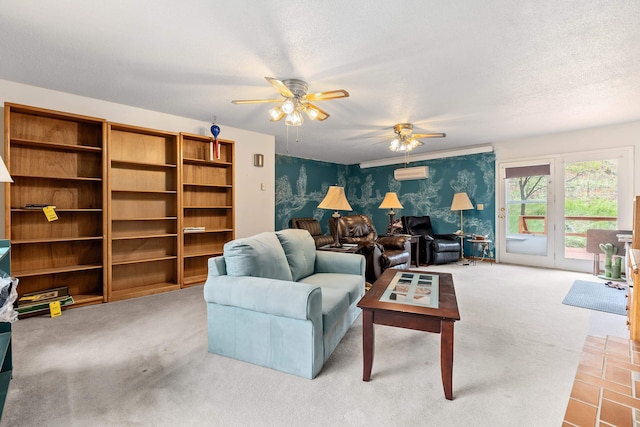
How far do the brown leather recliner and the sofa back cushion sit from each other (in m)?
1.09

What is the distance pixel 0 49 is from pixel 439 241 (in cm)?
590

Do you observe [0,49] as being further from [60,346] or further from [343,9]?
[343,9]

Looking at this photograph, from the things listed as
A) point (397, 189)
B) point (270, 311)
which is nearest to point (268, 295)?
point (270, 311)

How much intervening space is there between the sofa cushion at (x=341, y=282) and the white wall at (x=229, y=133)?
221 centimetres

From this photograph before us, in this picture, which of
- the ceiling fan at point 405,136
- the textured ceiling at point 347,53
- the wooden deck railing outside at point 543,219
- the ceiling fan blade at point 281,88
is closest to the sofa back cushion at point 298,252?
the ceiling fan blade at point 281,88

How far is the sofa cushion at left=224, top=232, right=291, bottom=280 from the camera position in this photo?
2010mm

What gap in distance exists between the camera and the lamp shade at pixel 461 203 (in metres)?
5.30

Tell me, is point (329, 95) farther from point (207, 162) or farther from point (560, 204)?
point (560, 204)

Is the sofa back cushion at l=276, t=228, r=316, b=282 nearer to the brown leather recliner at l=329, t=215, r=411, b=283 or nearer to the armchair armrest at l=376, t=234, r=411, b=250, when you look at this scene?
the brown leather recliner at l=329, t=215, r=411, b=283

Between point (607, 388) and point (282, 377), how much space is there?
5.83 ft

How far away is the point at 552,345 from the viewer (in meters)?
2.15

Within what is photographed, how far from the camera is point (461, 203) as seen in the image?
5.35 m

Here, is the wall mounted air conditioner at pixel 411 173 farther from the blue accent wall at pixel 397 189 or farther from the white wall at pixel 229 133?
the white wall at pixel 229 133

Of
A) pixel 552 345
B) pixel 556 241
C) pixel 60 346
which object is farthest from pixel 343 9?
pixel 556 241
